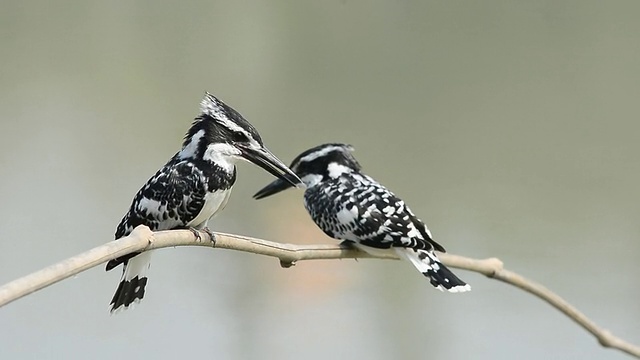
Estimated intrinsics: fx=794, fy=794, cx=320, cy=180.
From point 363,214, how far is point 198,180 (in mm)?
→ 384

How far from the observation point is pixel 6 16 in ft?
11.9

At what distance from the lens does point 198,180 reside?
44.2 inches

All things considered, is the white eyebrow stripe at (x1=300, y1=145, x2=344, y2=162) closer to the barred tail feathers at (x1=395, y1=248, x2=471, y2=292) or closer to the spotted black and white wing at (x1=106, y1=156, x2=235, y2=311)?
the barred tail feathers at (x1=395, y1=248, x2=471, y2=292)

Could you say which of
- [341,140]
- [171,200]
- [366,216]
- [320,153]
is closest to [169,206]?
[171,200]

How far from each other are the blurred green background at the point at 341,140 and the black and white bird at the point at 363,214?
1.14 m

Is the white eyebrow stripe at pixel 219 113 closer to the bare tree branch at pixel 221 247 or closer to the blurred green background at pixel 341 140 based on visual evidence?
the bare tree branch at pixel 221 247

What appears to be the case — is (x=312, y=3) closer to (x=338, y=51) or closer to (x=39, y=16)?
(x=338, y=51)

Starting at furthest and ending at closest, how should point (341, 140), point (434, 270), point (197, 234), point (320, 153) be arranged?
point (341, 140), point (320, 153), point (434, 270), point (197, 234)

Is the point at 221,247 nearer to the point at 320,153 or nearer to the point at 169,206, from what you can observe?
the point at 169,206

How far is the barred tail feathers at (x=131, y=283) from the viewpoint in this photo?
115 centimetres

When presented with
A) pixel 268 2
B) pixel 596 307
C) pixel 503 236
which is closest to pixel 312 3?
pixel 268 2

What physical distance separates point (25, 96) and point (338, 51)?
4.60ft

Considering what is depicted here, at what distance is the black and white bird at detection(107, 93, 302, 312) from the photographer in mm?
1125

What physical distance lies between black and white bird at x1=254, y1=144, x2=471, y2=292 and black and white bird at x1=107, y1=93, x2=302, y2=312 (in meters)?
0.29
